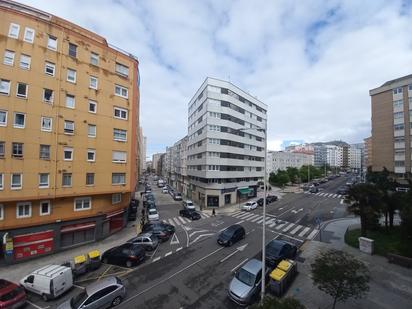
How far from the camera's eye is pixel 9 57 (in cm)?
1811

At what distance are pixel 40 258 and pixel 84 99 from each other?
615 inches

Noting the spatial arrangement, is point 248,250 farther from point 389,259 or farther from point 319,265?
point 389,259

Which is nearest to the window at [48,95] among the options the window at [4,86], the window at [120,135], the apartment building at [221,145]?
the window at [4,86]

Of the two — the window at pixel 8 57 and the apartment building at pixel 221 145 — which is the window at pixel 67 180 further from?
the apartment building at pixel 221 145

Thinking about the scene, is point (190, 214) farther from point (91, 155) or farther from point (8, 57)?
point (8, 57)

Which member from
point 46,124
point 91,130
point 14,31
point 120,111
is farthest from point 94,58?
point 46,124

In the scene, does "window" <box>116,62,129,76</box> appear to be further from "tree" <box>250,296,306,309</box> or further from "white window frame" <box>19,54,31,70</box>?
"tree" <box>250,296,306,309</box>

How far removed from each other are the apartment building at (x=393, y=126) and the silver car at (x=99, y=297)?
51185 mm

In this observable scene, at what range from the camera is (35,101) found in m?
18.9

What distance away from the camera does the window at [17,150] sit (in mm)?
17808

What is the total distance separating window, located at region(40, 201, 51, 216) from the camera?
19.4 meters

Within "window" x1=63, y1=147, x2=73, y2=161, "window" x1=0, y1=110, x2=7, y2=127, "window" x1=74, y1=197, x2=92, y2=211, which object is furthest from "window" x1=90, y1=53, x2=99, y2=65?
"window" x1=74, y1=197, x2=92, y2=211

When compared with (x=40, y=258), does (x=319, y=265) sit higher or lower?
higher

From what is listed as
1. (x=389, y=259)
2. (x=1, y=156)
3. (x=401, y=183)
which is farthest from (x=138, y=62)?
(x=401, y=183)
